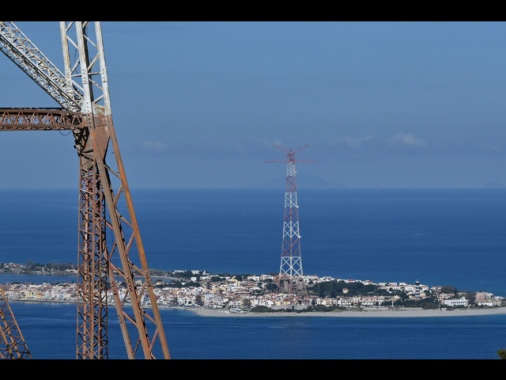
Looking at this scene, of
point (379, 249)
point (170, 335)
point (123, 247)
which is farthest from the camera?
point (379, 249)

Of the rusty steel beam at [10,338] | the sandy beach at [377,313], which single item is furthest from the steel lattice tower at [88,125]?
the sandy beach at [377,313]

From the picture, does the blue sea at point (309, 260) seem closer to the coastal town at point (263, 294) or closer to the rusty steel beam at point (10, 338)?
the coastal town at point (263, 294)

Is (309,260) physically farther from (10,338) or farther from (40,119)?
(40,119)

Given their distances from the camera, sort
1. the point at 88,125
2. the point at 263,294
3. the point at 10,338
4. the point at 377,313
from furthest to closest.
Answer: the point at 263,294 < the point at 377,313 < the point at 10,338 < the point at 88,125

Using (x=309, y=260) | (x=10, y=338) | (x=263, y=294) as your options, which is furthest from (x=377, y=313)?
(x=10, y=338)

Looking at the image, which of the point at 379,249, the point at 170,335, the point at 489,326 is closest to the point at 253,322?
the point at 170,335
